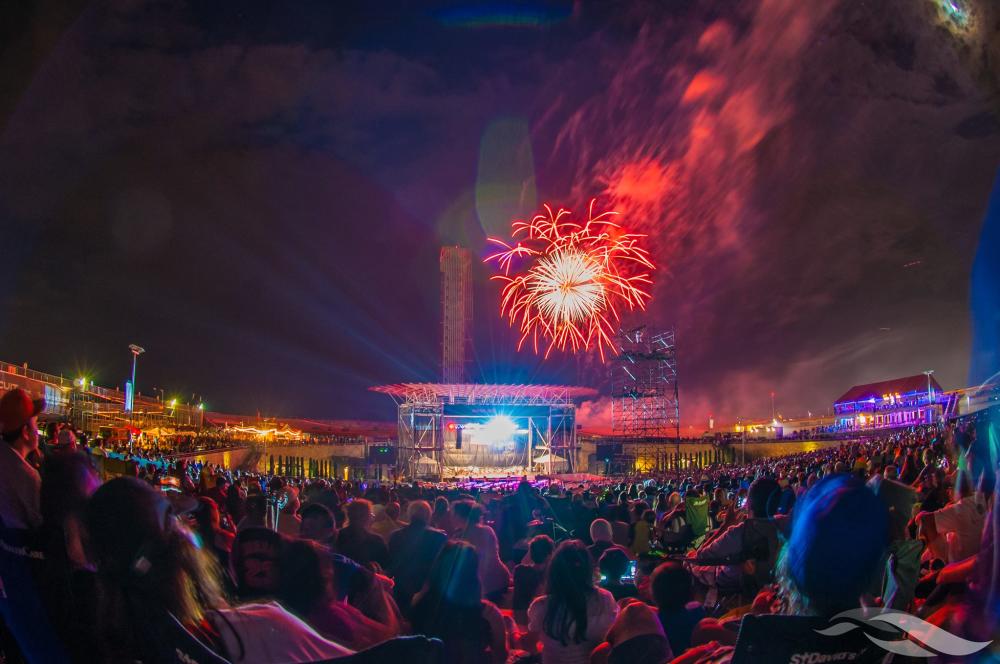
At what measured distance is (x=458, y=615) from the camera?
4.02 metres

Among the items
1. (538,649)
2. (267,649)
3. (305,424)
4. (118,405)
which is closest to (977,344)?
(538,649)

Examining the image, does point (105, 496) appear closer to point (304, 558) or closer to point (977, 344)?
point (304, 558)

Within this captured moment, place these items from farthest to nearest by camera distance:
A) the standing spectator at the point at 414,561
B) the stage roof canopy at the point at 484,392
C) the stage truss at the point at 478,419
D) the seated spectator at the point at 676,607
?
the stage truss at the point at 478,419
the stage roof canopy at the point at 484,392
the standing spectator at the point at 414,561
the seated spectator at the point at 676,607

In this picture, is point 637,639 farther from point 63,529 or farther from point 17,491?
point 17,491

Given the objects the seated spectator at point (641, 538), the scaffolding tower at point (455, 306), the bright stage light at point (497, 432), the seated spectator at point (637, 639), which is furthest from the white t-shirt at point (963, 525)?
the scaffolding tower at point (455, 306)

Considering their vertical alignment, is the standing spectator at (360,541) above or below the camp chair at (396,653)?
below

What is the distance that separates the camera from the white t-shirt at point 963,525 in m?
3.85

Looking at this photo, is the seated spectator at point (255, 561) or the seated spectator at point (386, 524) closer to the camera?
the seated spectator at point (255, 561)

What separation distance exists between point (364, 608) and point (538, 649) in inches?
46.2

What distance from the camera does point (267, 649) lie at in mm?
2244

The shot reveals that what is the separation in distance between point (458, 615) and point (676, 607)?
136 cm

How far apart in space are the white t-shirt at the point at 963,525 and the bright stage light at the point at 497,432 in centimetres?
4373

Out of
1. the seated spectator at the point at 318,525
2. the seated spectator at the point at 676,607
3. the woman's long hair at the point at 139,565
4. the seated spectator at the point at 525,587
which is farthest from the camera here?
the seated spectator at the point at 318,525

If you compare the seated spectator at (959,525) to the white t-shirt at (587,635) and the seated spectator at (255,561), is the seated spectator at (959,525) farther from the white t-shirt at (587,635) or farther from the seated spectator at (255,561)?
the seated spectator at (255,561)
